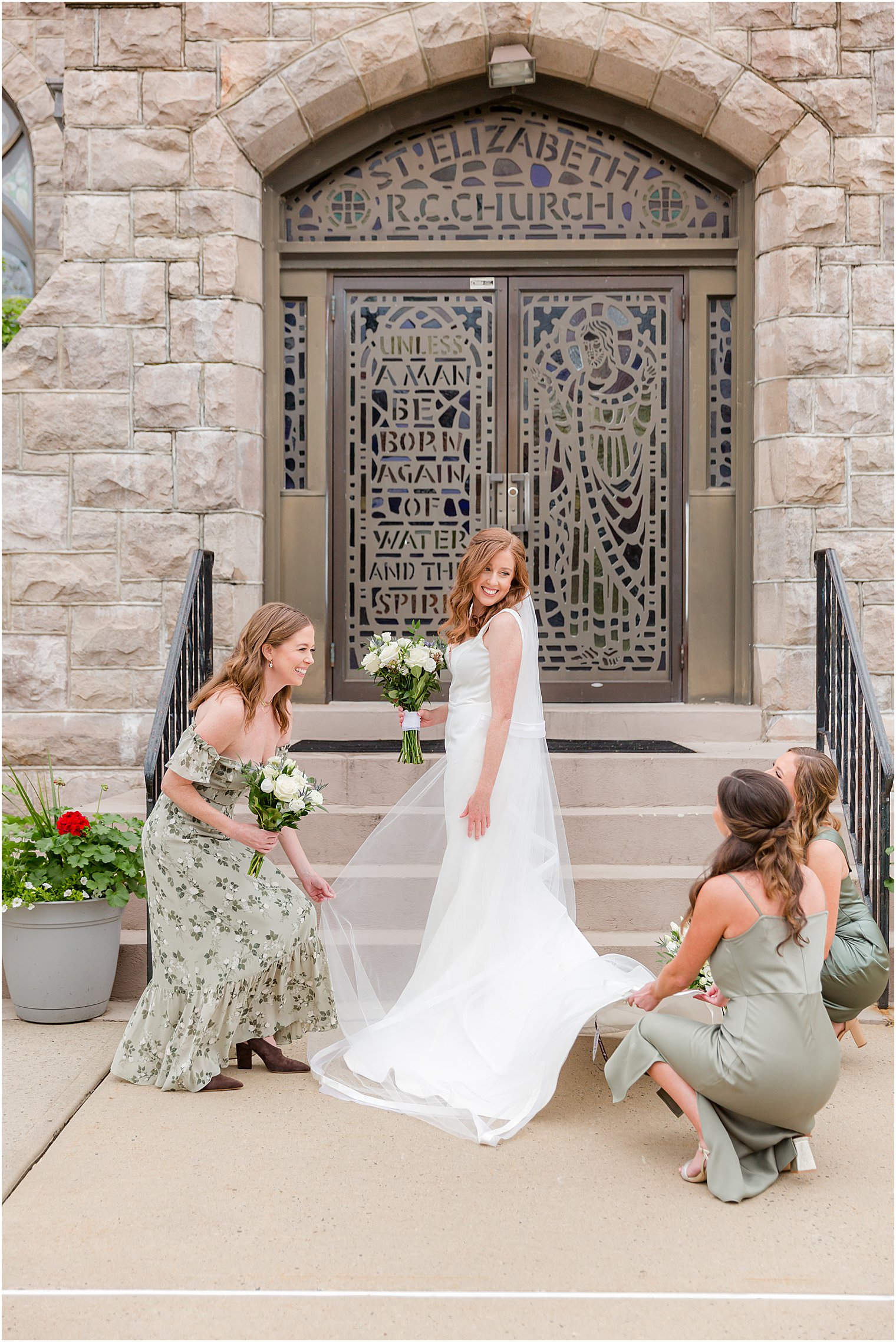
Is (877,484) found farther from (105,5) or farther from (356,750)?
(105,5)

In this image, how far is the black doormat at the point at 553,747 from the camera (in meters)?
5.66

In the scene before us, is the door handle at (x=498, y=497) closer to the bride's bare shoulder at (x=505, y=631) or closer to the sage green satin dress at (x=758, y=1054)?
the bride's bare shoulder at (x=505, y=631)

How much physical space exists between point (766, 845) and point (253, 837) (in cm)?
165

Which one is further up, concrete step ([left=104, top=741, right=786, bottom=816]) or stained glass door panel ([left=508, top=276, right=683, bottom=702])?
stained glass door panel ([left=508, top=276, right=683, bottom=702])

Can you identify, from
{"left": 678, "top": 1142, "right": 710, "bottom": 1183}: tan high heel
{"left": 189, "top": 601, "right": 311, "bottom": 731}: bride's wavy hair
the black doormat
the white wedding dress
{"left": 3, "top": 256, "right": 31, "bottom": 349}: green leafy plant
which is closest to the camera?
{"left": 678, "top": 1142, "right": 710, "bottom": 1183}: tan high heel

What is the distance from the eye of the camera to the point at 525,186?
6.68 metres

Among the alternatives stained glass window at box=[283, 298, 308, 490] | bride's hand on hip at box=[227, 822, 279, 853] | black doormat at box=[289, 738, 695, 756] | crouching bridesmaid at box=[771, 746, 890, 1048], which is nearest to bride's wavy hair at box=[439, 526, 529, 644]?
bride's hand on hip at box=[227, 822, 279, 853]

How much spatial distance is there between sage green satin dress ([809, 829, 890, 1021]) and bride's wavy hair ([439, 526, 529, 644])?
4.48 ft

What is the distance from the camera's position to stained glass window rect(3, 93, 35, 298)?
7.23m

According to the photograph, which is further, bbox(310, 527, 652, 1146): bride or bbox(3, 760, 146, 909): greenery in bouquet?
bbox(3, 760, 146, 909): greenery in bouquet

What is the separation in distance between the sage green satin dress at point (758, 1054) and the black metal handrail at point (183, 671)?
2.29m

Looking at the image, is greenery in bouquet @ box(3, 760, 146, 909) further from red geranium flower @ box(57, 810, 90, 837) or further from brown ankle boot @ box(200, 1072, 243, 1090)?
brown ankle boot @ box(200, 1072, 243, 1090)

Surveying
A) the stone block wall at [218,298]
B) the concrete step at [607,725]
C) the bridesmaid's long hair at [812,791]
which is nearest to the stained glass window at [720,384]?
the stone block wall at [218,298]

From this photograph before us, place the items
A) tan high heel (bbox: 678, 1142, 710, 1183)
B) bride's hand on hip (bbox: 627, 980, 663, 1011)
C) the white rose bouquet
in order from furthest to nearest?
the white rose bouquet
bride's hand on hip (bbox: 627, 980, 663, 1011)
tan high heel (bbox: 678, 1142, 710, 1183)
